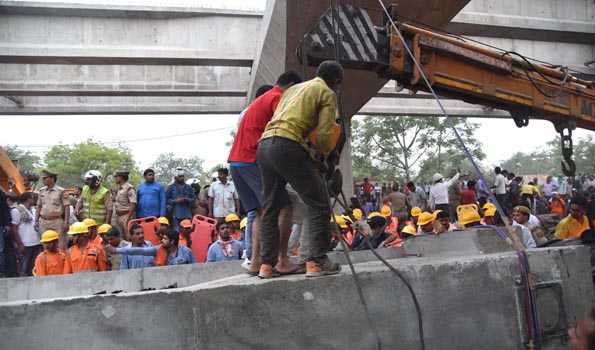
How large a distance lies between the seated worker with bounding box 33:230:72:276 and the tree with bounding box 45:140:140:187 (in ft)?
146

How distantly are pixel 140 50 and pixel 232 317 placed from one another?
33.1 feet

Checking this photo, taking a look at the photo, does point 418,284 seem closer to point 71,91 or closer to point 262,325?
point 262,325

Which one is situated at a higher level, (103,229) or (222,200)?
(222,200)

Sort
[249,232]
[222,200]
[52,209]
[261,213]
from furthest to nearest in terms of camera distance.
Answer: [222,200] → [52,209] → [249,232] → [261,213]

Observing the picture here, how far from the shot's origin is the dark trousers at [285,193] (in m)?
3.64

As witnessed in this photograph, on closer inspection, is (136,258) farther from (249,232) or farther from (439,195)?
(439,195)

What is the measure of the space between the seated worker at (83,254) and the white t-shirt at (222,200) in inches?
111

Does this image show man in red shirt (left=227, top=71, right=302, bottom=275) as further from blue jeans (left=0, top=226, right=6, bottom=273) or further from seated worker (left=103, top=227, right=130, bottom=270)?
blue jeans (left=0, top=226, right=6, bottom=273)

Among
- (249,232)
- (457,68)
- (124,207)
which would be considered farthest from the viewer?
(124,207)

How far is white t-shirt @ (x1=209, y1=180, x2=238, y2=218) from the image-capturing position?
31.3 ft

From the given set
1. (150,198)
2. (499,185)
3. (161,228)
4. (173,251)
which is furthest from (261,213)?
(499,185)

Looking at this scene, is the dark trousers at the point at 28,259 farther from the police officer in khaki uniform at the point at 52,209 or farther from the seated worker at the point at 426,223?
the seated worker at the point at 426,223

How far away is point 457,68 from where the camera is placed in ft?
18.1

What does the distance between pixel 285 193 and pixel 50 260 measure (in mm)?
4244
